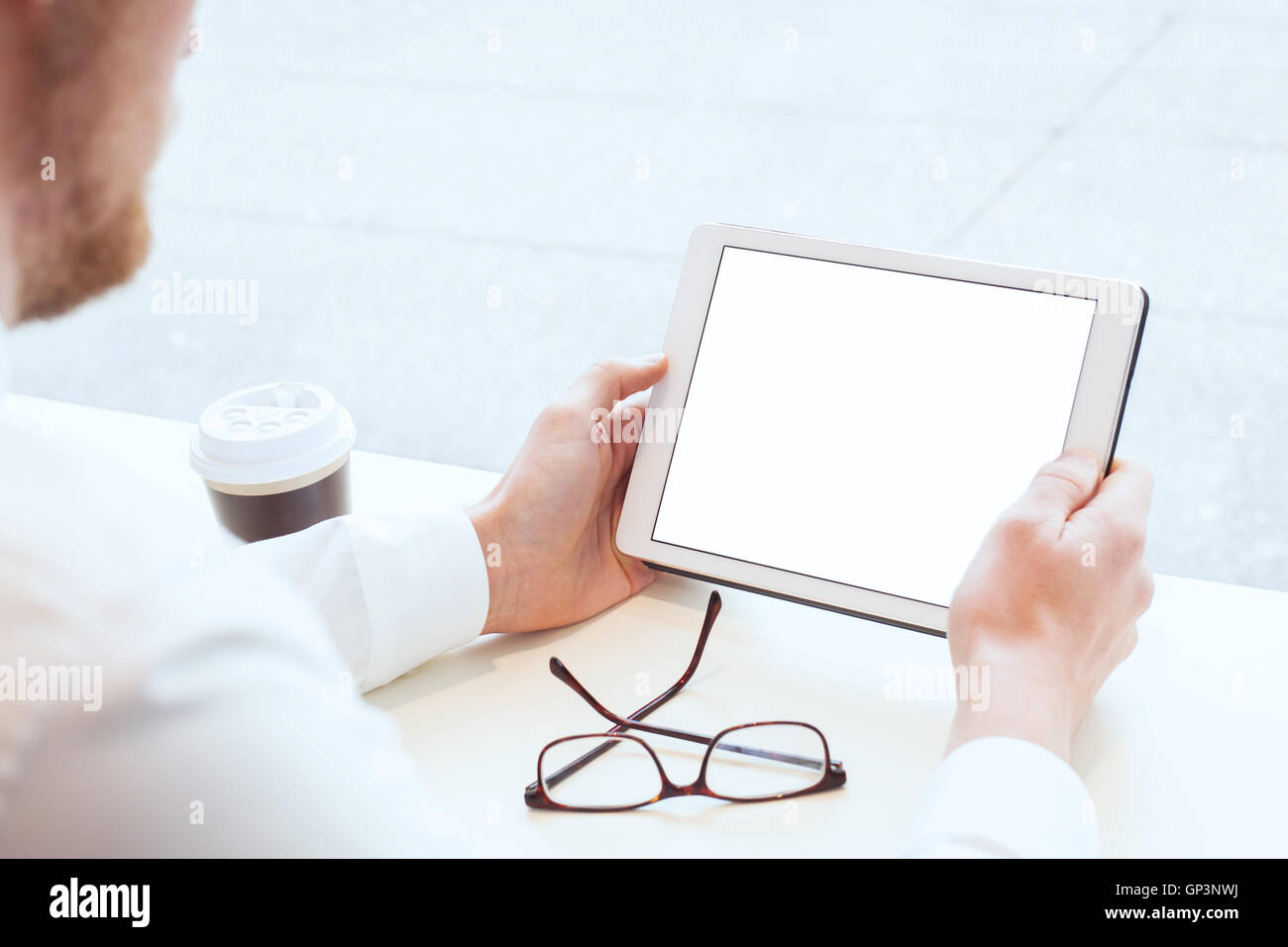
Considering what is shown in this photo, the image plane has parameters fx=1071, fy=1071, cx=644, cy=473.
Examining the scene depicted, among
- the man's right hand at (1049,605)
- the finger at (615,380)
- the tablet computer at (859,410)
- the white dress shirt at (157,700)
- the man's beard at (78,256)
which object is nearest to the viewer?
the white dress shirt at (157,700)

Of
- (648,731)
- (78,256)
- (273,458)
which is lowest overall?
(648,731)

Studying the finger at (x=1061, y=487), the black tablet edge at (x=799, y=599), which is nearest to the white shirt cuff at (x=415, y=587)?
the black tablet edge at (x=799, y=599)

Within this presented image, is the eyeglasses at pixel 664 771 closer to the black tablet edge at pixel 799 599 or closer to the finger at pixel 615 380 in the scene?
the black tablet edge at pixel 799 599

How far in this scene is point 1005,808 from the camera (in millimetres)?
550

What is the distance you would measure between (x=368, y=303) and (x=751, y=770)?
206 centimetres

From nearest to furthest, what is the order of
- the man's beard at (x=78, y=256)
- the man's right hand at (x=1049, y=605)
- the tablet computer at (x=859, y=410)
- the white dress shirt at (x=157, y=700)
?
the white dress shirt at (x=157, y=700), the man's beard at (x=78, y=256), the man's right hand at (x=1049, y=605), the tablet computer at (x=859, y=410)

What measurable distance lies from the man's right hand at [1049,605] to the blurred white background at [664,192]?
1.22 m

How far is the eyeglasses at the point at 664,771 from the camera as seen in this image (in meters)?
0.67

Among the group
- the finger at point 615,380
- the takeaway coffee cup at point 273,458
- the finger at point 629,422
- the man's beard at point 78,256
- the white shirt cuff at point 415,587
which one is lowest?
the white shirt cuff at point 415,587

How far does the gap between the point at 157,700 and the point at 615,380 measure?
0.56 meters

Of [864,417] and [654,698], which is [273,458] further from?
[864,417]

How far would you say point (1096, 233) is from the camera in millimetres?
2453

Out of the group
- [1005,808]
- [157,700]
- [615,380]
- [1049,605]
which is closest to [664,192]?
[615,380]

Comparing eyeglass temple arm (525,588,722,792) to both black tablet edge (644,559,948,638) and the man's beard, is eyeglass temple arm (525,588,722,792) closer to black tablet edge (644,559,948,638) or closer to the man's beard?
black tablet edge (644,559,948,638)
